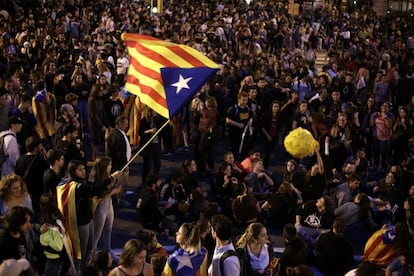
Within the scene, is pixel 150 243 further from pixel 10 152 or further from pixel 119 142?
pixel 119 142

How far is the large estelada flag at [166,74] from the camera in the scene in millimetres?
7742

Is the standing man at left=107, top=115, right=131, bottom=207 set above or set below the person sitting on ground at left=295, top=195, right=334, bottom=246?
above

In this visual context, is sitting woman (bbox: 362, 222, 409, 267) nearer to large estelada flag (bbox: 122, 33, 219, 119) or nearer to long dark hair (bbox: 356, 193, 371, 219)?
long dark hair (bbox: 356, 193, 371, 219)

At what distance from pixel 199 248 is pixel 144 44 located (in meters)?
3.11

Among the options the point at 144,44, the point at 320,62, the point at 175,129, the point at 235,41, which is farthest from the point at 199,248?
the point at 320,62

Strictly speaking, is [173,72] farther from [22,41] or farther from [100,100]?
[22,41]

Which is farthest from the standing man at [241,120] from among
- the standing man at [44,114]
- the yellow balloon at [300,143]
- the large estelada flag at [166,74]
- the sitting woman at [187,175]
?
the large estelada flag at [166,74]

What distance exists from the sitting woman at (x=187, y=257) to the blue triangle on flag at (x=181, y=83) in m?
1.87

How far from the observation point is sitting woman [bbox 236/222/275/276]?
20.4 ft

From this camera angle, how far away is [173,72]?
7902 millimetres

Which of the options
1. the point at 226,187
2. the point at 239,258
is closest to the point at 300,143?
the point at 226,187

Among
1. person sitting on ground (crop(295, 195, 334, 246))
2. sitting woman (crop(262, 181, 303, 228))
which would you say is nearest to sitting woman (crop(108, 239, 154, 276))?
person sitting on ground (crop(295, 195, 334, 246))

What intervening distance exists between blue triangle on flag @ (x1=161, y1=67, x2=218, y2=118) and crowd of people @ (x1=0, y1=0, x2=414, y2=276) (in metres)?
0.45

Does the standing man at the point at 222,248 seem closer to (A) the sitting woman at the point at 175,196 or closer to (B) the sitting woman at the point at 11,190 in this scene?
(B) the sitting woman at the point at 11,190
